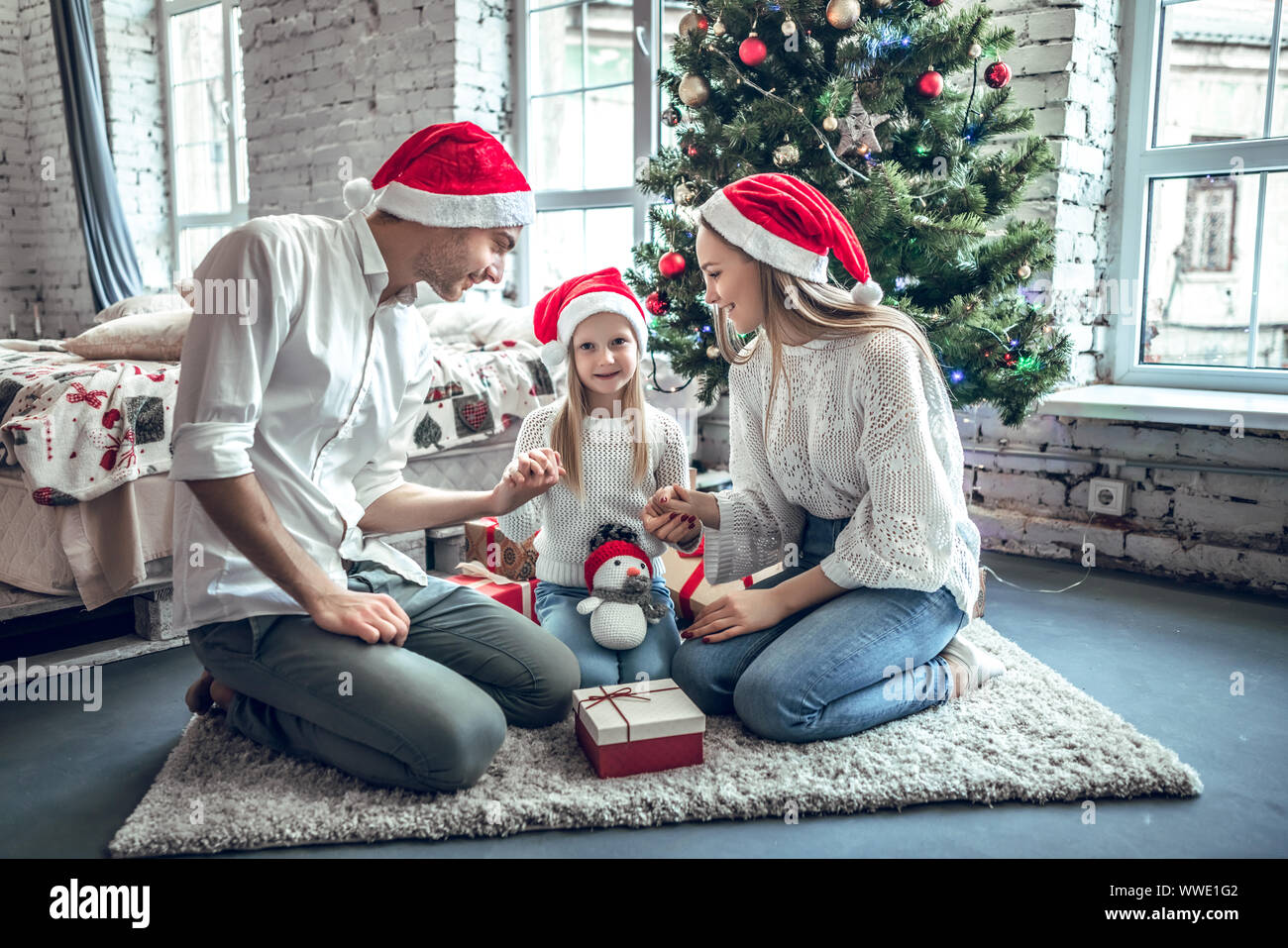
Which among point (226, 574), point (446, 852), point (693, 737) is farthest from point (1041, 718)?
point (226, 574)

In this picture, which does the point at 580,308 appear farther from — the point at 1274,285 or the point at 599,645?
the point at 1274,285

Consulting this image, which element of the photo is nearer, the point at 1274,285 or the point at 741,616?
the point at 741,616

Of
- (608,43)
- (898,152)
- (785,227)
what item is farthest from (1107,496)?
(608,43)

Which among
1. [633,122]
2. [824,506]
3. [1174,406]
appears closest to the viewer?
[824,506]

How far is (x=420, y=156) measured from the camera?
1.57 m

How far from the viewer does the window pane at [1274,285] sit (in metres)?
2.89

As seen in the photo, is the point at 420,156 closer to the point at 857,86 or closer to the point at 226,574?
the point at 226,574

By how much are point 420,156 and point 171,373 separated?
1104 millimetres

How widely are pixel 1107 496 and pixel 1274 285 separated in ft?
2.63

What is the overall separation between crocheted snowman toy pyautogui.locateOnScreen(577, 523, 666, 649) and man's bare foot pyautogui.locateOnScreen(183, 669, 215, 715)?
70cm

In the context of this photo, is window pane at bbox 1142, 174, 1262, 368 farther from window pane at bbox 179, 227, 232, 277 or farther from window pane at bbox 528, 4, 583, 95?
window pane at bbox 179, 227, 232, 277

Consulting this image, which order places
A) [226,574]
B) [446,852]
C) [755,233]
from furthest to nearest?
[755,233] < [226,574] < [446,852]

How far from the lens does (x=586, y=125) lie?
12.9 ft

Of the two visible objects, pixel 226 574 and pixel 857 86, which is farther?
pixel 857 86
